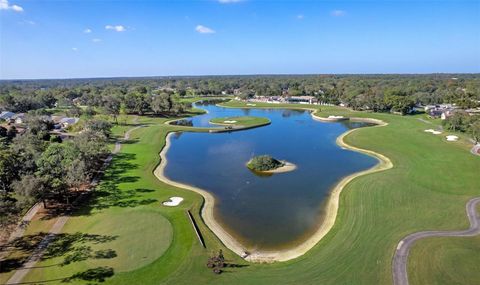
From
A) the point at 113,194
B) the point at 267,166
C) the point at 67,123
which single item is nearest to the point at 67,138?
the point at 67,123

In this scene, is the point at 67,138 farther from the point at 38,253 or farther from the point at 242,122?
the point at 38,253

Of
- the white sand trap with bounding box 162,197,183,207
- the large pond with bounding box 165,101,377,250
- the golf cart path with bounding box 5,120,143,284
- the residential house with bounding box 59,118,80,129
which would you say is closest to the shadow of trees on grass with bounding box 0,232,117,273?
the golf cart path with bounding box 5,120,143,284

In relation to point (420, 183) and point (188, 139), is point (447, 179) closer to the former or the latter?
point (420, 183)

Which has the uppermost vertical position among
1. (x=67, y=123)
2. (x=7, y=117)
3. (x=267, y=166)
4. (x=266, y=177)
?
(x=7, y=117)

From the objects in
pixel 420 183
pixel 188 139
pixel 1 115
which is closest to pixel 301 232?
pixel 420 183

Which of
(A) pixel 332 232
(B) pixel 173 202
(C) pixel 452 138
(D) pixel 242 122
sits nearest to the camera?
(A) pixel 332 232
